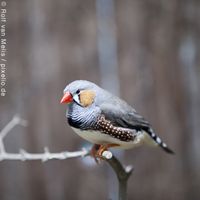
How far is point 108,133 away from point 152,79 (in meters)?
1.25

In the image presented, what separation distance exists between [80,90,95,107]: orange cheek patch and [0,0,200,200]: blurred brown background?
3.80 feet

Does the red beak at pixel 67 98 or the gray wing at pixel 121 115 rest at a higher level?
the red beak at pixel 67 98

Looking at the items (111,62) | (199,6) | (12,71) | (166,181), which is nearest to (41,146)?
(12,71)

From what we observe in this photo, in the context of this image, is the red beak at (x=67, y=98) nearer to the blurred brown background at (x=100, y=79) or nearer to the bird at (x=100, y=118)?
the bird at (x=100, y=118)

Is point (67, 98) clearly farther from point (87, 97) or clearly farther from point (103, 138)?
point (103, 138)

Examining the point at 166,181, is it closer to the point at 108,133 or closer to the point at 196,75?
the point at 196,75

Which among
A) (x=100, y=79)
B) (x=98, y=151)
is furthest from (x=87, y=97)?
(x=100, y=79)

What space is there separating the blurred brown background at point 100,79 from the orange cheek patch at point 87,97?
1157 mm

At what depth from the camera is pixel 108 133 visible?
1242 millimetres

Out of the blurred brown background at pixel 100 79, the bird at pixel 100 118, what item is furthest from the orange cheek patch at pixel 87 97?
the blurred brown background at pixel 100 79

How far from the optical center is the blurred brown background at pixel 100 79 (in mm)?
2322

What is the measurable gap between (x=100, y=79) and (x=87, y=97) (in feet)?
3.88

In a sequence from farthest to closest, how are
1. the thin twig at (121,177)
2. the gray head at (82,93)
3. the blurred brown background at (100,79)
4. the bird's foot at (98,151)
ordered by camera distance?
the blurred brown background at (100,79)
the bird's foot at (98,151)
the gray head at (82,93)
the thin twig at (121,177)

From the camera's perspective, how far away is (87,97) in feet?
3.86
